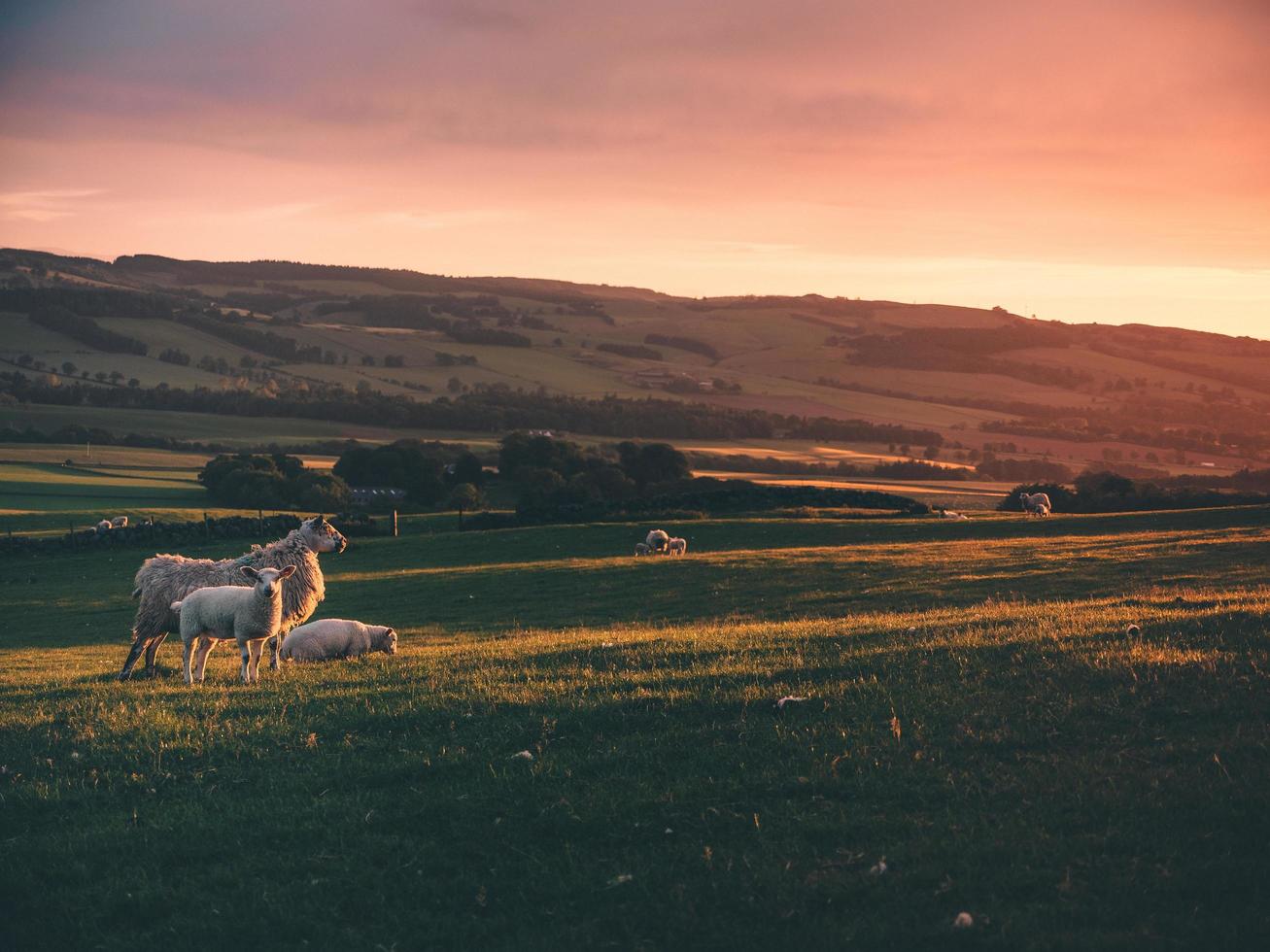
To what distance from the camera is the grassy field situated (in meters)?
7.21

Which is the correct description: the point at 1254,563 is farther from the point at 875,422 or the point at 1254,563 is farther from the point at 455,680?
the point at 875,422

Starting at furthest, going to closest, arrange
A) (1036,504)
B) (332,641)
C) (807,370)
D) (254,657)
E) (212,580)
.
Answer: (807,370) → (1036,504) → (332,641) → (212,580) → (254,657)

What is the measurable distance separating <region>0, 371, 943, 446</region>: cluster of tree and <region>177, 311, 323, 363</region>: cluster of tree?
31976 mm

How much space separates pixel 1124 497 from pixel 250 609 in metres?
54.2

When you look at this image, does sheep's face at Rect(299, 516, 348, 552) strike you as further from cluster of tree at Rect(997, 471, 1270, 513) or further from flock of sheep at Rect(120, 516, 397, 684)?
cluster of tree at Rect(997, 471, 1270, 513)

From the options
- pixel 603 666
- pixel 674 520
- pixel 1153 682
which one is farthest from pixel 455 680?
pixel 674 520

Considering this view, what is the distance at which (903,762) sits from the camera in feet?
30.3

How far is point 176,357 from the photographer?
162 metres

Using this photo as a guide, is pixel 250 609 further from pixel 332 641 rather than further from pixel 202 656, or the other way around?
pixel 332 641

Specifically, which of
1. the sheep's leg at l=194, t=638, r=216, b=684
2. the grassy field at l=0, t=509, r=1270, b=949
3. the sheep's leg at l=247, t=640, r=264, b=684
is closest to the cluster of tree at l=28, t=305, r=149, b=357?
the sheep's leg at l=194, t=638, r=216, b=684

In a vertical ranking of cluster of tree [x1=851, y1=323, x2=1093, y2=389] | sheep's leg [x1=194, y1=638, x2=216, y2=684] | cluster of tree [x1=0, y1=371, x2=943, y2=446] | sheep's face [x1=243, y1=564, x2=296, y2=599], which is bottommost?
sheep's leg [x1=194, y1=638, x2=216, y2=684]

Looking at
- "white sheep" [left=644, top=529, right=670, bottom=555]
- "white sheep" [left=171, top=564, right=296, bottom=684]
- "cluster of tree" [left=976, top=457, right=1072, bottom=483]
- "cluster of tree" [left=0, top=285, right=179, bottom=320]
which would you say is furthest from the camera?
"cluster of tree" [left=0, top=285, right=179, bottom=320]

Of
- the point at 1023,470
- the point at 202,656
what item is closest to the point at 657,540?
the point at 202,656

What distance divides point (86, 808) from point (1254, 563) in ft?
92.8
